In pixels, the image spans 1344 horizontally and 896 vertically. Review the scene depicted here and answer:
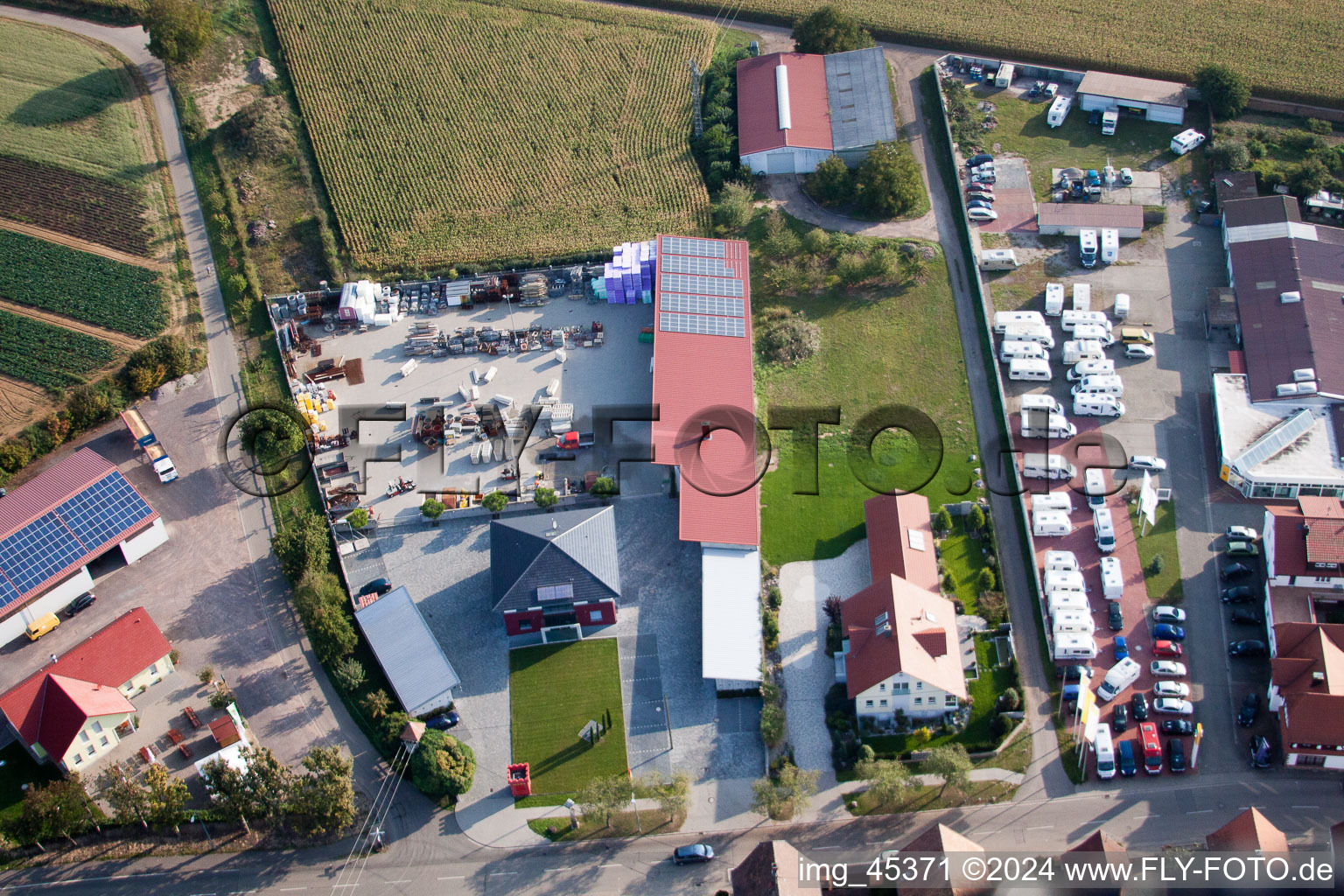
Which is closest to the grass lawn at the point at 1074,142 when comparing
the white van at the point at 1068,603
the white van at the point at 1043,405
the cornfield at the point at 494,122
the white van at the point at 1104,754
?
the white van at the point at 1043,405

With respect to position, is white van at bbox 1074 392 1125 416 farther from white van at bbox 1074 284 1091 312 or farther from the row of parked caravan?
the row of parked caravan

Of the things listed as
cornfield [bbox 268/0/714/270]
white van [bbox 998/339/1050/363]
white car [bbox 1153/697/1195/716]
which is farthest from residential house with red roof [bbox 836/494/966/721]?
cornfield [bbox 268/0/714/270]

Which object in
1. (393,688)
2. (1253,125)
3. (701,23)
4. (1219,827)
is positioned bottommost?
(1219,827)

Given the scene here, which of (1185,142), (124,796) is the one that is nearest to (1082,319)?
(1185,142)

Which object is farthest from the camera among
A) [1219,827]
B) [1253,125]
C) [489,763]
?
[1253,125]

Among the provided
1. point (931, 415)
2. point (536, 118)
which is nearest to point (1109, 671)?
point (931, 415)

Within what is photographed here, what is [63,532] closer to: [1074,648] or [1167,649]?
[1074,648]

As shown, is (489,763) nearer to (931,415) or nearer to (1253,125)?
(931,415)

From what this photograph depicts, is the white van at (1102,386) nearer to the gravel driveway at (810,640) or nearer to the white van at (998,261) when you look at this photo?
the white van at (998,261)
